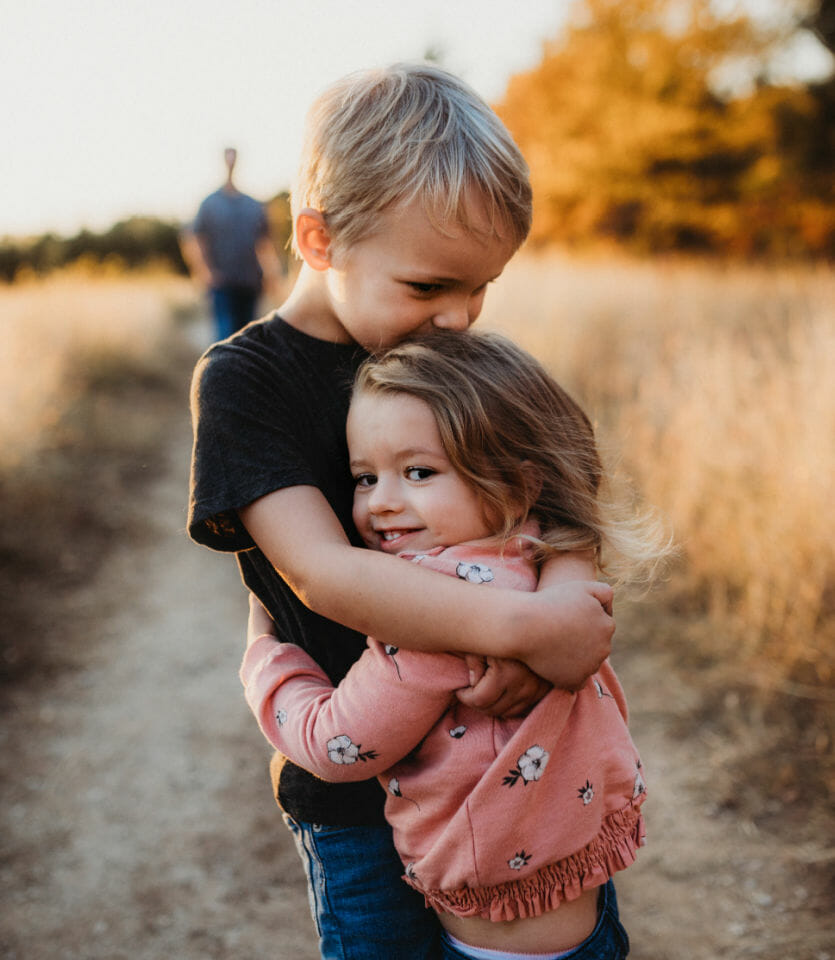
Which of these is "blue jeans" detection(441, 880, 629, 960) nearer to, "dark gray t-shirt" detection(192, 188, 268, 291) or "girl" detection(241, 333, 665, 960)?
"girl" detection(241, 333, 665, 960)

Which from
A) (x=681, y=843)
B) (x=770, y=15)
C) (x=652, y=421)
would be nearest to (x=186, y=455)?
Answer: (x=652, y=421)

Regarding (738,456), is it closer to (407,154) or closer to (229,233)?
(407,154)

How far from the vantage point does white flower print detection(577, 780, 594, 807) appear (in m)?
1.07

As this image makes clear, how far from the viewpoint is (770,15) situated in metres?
16.4

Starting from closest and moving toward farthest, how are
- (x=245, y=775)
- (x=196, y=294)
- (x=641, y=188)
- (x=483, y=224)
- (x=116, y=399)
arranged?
(x=483, y=224) → (x=245, y=775) → (x=116, y=399) → (x=641, y=188) → (x=196, y=294)

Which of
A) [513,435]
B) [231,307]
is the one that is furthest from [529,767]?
[231,307]

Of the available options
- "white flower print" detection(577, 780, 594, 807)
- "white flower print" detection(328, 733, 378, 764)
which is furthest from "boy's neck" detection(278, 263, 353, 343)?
"white flower print" detection(577, 780, 594, 807)

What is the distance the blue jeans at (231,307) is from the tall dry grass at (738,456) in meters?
2.35

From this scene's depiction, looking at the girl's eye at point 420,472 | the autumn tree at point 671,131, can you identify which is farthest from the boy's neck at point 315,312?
the autumn tree at point 671,131

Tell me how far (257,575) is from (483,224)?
0.67 metres

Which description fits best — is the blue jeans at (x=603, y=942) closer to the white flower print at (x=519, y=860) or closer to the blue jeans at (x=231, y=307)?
the white flower print at (x=519, y=860)

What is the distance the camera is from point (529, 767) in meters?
1.02

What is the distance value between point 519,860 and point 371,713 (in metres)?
0.27

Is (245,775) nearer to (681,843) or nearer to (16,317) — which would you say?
(681,843)
